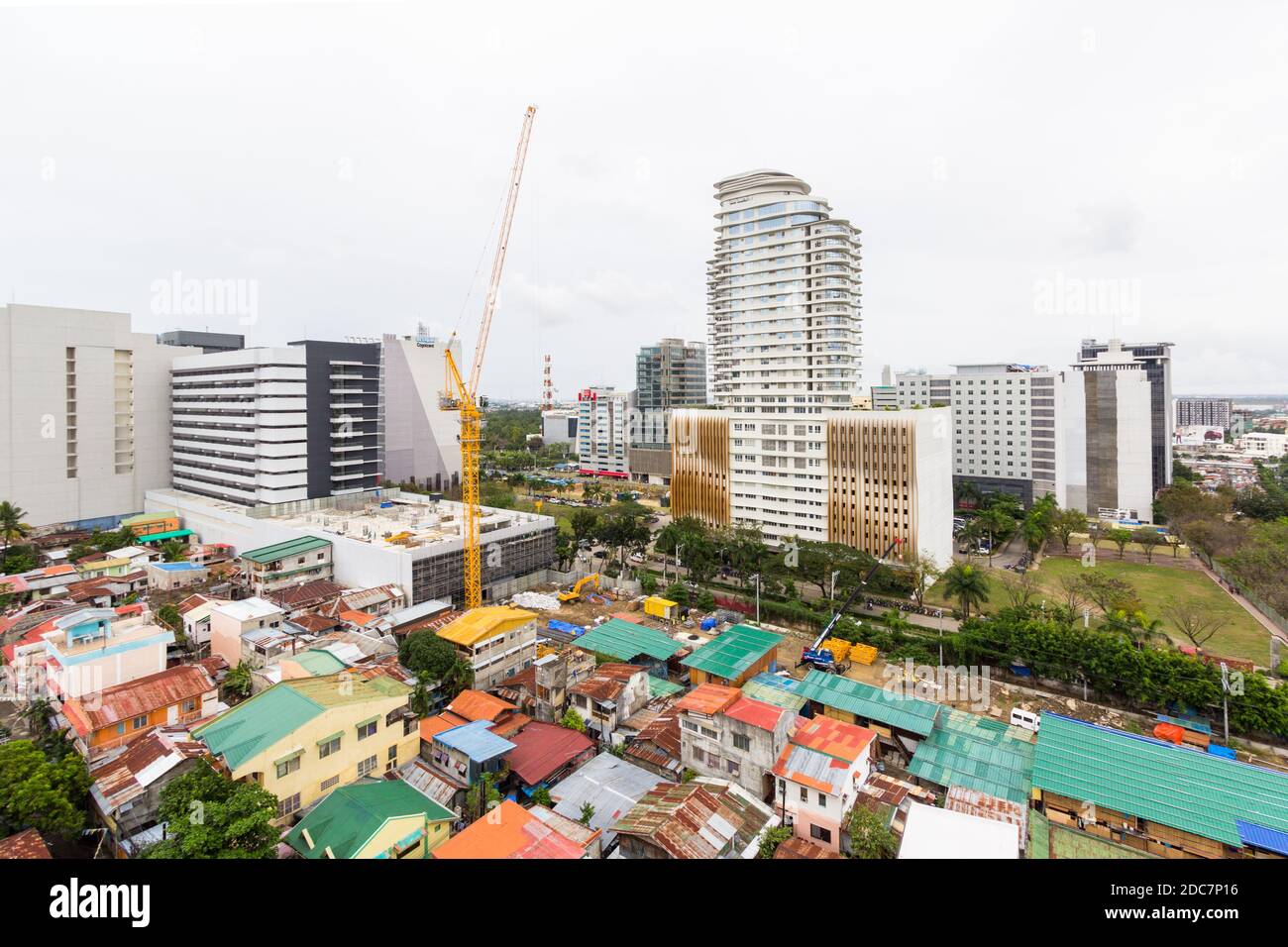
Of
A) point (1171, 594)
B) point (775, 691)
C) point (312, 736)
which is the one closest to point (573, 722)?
point (775, 691)

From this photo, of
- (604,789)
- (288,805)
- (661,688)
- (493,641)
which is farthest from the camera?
(493,641)

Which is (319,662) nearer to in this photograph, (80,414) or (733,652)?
(733,652)

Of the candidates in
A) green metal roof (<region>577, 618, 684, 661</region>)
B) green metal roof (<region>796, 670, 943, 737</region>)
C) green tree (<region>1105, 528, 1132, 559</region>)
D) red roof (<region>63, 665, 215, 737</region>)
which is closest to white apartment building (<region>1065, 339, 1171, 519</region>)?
green tree (<region>1105, 528, 1132, 559</region>)

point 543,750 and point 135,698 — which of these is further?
point 543,750

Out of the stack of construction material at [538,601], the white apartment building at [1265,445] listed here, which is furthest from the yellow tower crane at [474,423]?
the white apartment building at [1265,445]

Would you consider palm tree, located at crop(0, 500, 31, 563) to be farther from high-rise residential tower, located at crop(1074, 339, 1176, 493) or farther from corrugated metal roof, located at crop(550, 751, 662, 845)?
high-rise residential tower, located at crop(1074, 339, 1176, 493)
